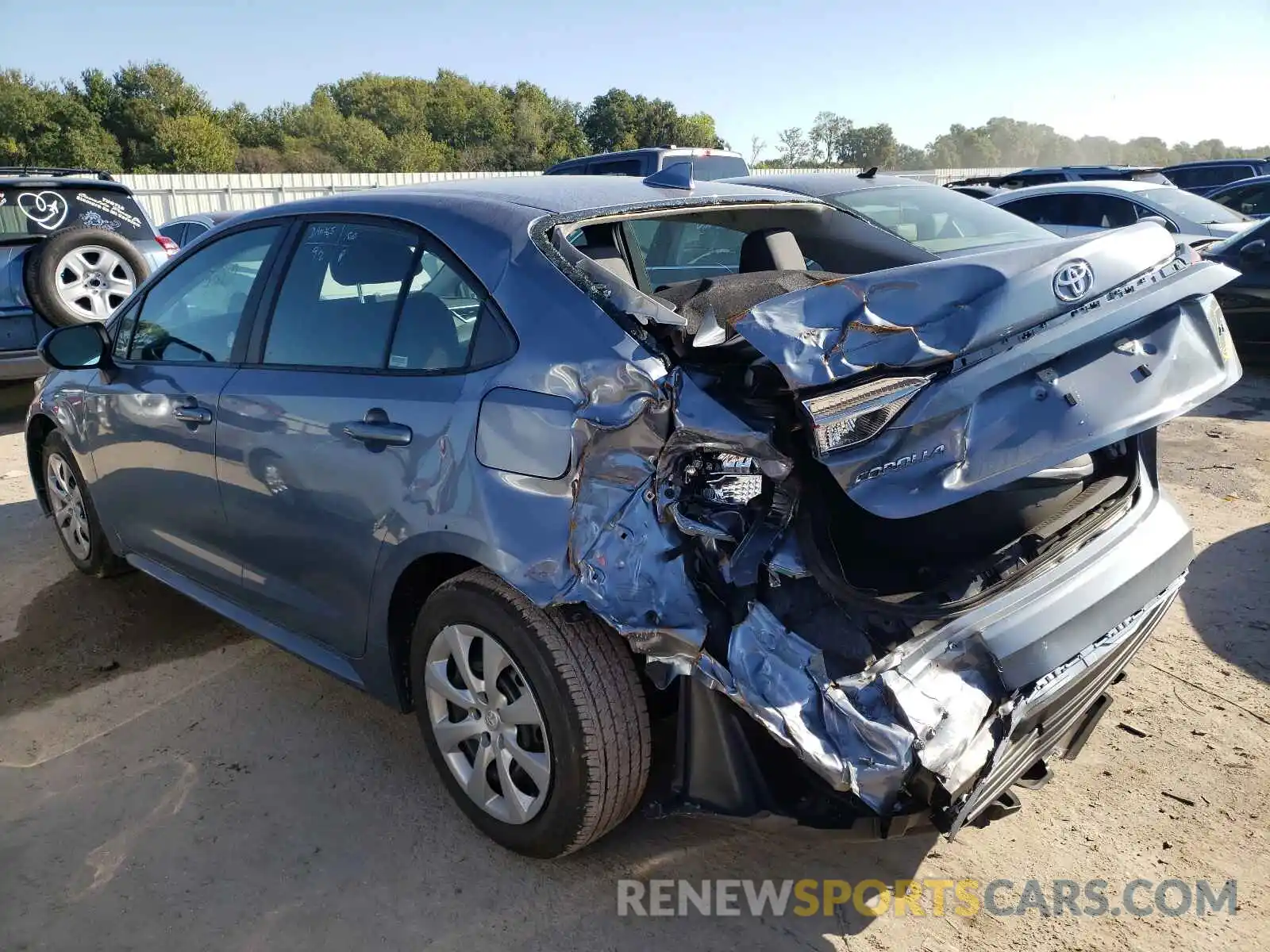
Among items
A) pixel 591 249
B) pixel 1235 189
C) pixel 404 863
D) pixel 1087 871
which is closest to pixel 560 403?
pixel 591 249

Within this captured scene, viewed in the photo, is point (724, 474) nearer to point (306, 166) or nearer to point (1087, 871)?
point (1087, 871)

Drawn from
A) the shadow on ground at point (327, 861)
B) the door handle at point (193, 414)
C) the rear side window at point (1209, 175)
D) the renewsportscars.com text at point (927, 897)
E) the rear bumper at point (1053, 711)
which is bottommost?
the shadow on ground at point (327, 861)

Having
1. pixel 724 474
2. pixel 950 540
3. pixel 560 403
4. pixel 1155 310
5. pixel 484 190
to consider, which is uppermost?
pixel 484 190

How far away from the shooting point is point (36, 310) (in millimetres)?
7426

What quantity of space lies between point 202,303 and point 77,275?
5.05 m

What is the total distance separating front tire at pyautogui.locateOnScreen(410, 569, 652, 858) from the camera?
2301mm

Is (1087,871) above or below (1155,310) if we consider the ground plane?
below

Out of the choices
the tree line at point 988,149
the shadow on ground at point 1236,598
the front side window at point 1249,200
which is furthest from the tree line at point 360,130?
the shadow on ground at point 1236,598

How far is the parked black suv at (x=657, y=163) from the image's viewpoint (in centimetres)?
1041

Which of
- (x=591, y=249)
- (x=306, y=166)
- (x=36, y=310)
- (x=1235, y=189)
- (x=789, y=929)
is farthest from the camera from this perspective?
(x=306, y=166)

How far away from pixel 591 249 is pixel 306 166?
2242 inches

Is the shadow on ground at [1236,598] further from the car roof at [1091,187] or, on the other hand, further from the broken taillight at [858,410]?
the car roof at [1091,187]

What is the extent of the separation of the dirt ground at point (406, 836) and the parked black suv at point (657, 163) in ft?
25.6

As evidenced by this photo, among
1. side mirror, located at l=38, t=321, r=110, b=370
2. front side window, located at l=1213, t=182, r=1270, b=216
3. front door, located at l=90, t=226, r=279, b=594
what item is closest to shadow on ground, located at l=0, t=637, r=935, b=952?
front door, located at l=90, t=226, r=279, b=594
